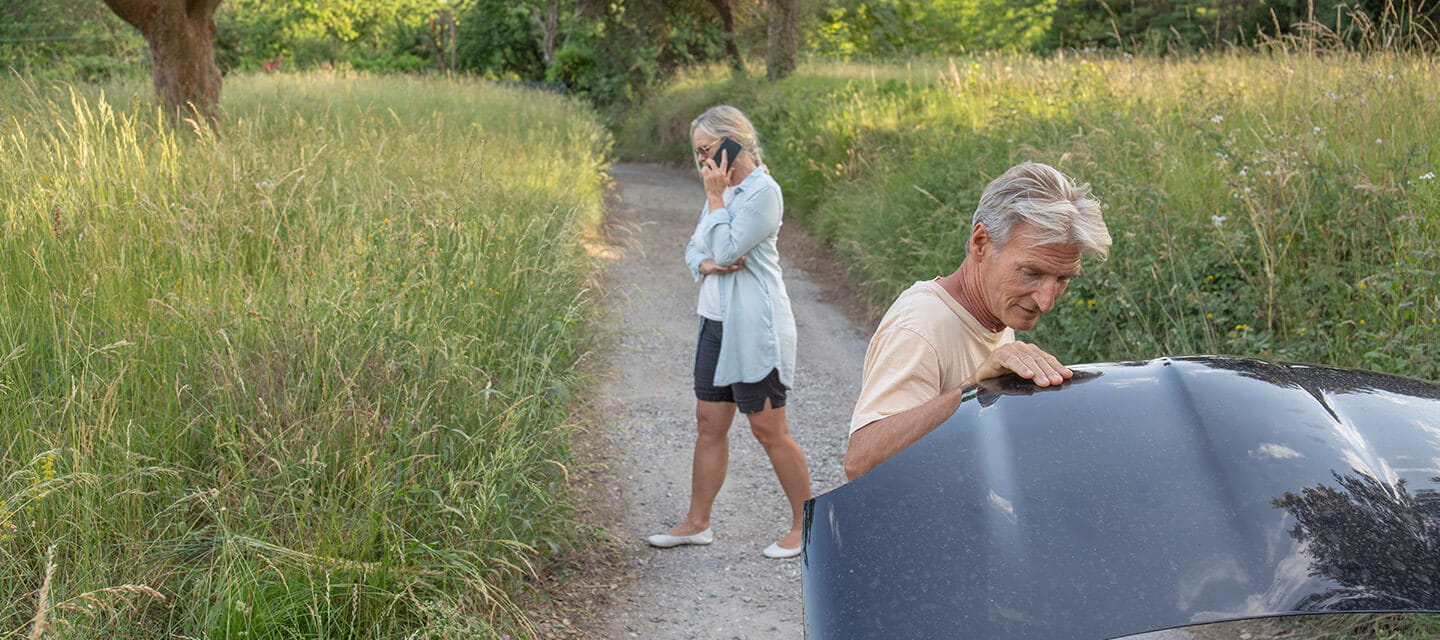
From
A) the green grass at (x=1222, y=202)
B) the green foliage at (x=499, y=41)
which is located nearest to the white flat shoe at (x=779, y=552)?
the green grass at (x=1222, y=202)

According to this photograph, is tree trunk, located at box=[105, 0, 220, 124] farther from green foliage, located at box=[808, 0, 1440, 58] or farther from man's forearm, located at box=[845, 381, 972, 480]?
green foliage, located at box=[808, 0, 1440, 58]

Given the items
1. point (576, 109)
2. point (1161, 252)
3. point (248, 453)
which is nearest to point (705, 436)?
point (248, 453)

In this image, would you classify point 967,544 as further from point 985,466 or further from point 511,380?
point 511,380

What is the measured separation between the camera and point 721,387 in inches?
188

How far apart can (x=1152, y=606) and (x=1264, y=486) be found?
11.4 inches

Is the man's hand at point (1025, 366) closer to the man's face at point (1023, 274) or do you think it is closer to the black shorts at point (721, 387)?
the man's face at point (1023, 274)

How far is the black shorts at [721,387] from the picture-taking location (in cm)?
467

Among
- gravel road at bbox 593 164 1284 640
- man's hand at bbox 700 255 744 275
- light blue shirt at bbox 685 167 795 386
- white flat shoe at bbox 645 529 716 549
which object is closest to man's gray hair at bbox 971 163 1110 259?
gravel road at bbox 593 164 1284 640

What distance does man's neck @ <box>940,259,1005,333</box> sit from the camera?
2371 millimetres

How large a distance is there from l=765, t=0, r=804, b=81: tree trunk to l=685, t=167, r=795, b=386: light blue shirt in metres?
21.0

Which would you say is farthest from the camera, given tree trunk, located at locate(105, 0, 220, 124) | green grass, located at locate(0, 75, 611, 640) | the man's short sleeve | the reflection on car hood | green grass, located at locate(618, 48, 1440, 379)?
tree trunk, located at locate(105, 0, 220, 124)

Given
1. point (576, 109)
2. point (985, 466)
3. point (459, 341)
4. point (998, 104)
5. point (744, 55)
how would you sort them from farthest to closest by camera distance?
point (744, 55) → point (576, 109) → point (998, 104) → point (459, 341) → point (985, 466)

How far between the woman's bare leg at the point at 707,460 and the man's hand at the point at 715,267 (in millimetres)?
598

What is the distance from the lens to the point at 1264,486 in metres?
1.57
